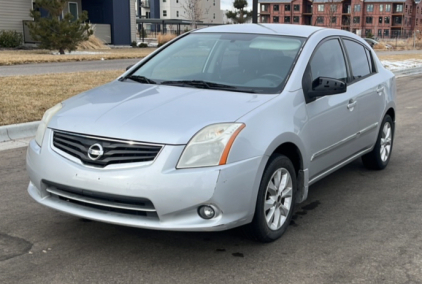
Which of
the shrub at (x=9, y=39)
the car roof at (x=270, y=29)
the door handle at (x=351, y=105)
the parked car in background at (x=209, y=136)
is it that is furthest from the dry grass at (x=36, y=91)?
the shrub at (x=9, y=39)

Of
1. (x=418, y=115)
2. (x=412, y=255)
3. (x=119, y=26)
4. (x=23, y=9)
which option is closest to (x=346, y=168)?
(x=412, y=255)

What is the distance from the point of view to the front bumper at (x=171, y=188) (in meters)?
3.58

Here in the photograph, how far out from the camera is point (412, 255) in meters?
4.09

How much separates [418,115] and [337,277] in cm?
801

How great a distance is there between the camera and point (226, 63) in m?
5.08

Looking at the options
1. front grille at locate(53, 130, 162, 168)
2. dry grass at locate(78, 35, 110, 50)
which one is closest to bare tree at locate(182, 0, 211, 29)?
dry grass at locate(78, 35, 110, 50)

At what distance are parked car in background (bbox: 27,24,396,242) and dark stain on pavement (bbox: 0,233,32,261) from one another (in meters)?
0.41

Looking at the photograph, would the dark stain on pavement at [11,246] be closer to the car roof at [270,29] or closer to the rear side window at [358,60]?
the car roof at [270,29]

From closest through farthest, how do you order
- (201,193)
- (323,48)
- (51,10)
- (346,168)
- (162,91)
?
(201,193), (162,91), (323,48), (346,168), (51,10)

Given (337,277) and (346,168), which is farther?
(346,168)

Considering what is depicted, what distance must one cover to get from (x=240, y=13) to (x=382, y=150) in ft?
195

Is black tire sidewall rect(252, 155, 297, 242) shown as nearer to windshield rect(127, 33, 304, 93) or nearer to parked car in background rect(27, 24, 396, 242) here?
parked car in background rect(27, 24, 396, 242)

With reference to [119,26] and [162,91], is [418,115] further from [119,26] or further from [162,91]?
[119,26]

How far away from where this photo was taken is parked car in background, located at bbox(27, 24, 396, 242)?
3.64m
